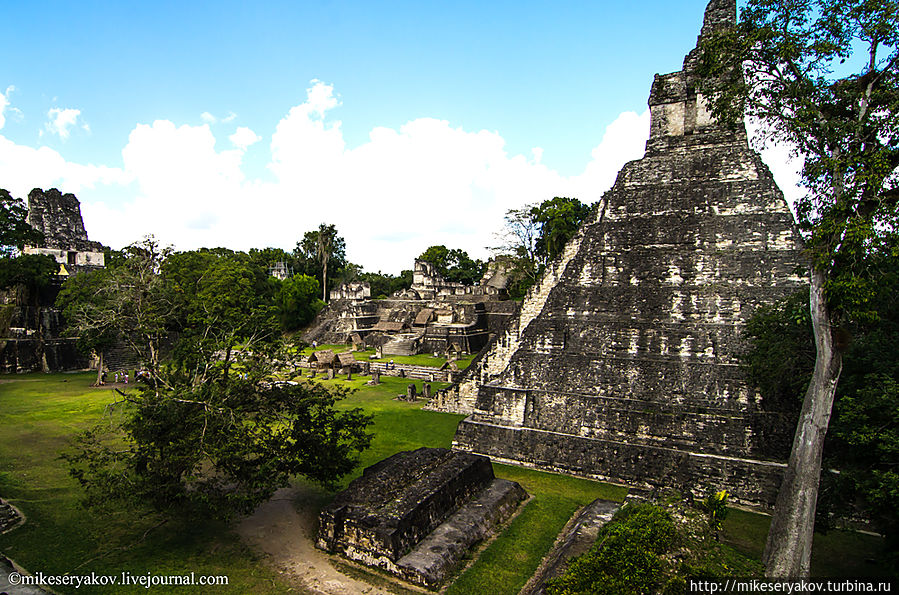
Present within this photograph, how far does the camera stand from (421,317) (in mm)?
41031

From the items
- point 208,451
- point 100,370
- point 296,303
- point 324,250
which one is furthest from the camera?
point 324,250

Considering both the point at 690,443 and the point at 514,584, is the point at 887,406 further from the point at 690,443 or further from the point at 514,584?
the point at 514,584

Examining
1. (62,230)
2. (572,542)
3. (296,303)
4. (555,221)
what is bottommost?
(572,542)

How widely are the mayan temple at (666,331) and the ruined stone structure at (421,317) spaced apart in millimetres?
21233

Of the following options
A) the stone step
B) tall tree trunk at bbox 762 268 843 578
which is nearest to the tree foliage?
the stone step

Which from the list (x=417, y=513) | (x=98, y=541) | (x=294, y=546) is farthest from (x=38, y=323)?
(x=417, y=513)

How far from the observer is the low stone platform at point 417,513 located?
7.41m

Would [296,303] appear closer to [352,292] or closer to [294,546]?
[352,292]

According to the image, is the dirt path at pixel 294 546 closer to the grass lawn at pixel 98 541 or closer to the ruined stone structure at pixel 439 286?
the grass lawn at pixel 98 541

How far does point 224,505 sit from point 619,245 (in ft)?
38.3

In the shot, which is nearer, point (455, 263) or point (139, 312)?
point (139, 312)

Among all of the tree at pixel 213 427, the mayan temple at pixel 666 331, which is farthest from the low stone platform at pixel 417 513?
the mayan temple at pixel 666 331

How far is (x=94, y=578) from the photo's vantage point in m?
6.88

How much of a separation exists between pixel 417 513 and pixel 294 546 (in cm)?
226
